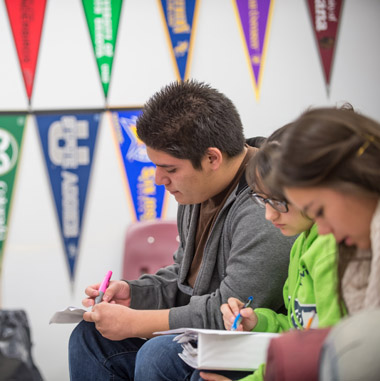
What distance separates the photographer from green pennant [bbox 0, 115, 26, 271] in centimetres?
255

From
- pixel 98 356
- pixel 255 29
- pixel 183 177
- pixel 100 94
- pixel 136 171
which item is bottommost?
pixel 98 356

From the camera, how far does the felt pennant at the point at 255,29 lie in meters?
2.61

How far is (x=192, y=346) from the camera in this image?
1.34 metres

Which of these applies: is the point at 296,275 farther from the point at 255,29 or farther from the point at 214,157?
→ the point at 255,29

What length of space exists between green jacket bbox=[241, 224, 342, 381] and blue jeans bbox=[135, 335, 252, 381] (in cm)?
23

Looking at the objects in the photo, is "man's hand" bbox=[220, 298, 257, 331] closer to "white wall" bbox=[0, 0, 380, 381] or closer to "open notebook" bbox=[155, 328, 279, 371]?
"open notebook" bbox=[155, 328, 279, 371]

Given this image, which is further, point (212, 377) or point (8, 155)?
point (8, 155)

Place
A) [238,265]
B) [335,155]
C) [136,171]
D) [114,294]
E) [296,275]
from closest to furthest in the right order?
[335,155] < [296,275] < [238,265] < [114,294] < [136,171]

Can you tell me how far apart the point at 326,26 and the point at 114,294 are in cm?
177

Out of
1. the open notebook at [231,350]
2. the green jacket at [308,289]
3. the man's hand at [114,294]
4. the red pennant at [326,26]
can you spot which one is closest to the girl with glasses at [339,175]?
the green jacket at [308,289]

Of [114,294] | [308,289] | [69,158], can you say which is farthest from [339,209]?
[69,158]

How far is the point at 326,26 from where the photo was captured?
8.72 ft

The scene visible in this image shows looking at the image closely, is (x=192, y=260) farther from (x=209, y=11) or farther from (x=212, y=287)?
(x=209, y=11)

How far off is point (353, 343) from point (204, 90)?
1055 mm
